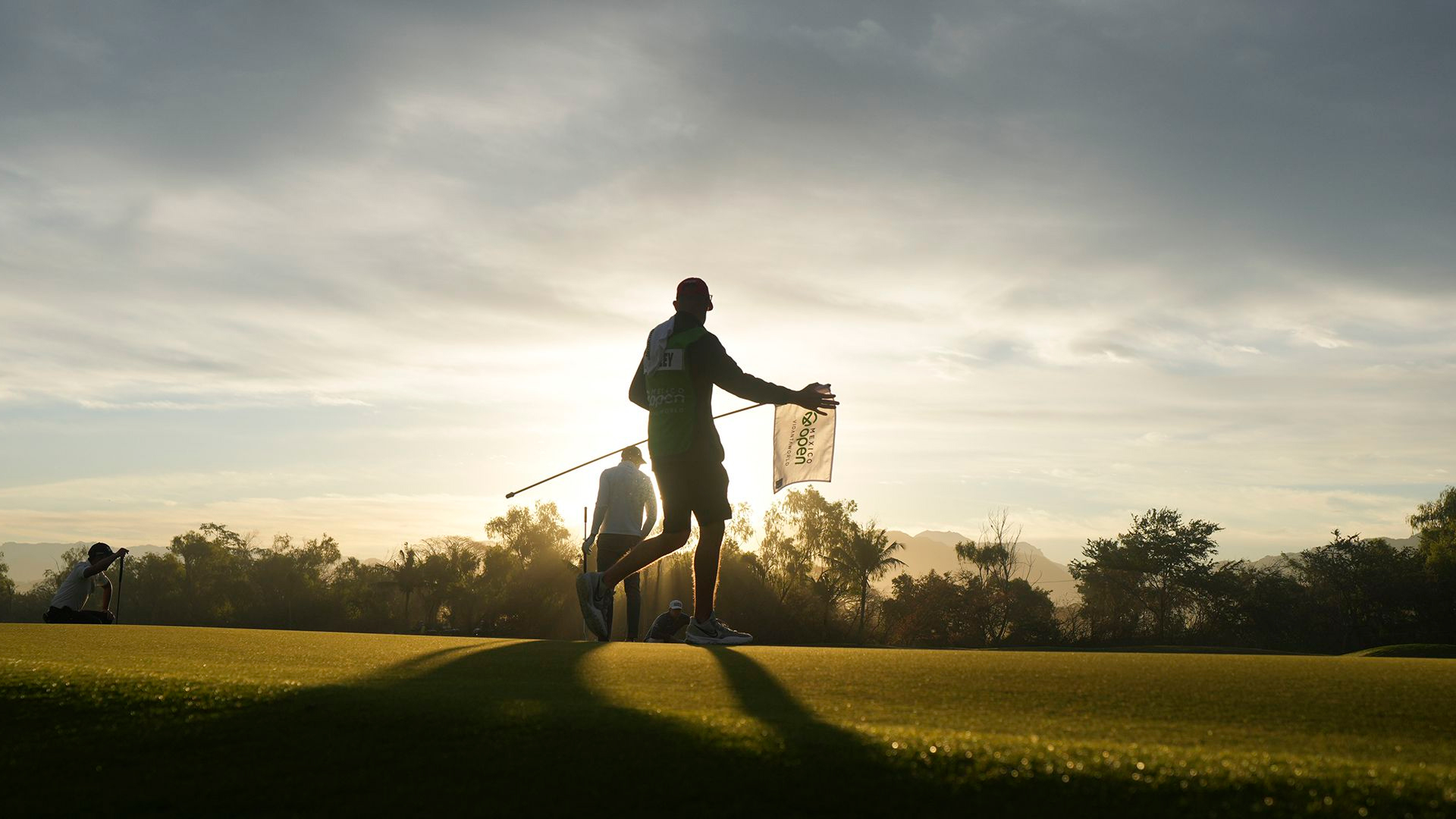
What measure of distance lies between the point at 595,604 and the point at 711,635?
1231mm

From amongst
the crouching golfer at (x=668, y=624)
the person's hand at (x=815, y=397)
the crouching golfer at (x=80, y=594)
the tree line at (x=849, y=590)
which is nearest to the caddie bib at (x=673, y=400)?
the person's hand at (x=815, y=397)

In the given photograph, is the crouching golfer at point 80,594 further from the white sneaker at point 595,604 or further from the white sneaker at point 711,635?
the white sneaker at point 711,635

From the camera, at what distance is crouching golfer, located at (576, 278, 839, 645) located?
7254 millimetres

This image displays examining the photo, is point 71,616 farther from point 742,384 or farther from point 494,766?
point 494,766

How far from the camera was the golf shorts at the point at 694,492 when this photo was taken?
284 inches

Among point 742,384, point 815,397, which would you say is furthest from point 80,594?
point 815,397

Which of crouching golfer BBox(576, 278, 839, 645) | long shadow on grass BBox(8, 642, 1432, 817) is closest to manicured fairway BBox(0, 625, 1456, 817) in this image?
long shadow on grass BBox(8, 642, 1432, 817)

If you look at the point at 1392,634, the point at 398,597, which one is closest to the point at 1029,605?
the point at 1392,634

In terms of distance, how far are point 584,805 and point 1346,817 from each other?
165 cm

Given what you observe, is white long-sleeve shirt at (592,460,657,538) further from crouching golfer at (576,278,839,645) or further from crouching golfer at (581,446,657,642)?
crouching golfer at (576,278,839,645)

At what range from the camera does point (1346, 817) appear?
6.98 feet

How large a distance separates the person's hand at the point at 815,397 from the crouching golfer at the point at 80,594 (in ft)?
31.3

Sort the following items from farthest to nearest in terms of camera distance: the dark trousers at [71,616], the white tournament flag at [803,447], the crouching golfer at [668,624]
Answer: the dark trousers at [71,616], the white tournament flag at [803,447], the crouching golfer at [668,624]

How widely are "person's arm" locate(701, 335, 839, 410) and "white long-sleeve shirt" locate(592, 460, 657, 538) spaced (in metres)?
4.15
